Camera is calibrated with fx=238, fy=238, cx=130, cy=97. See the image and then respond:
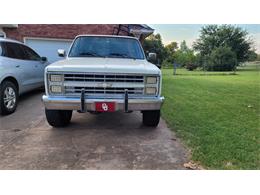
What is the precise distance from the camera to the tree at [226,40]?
159 feet

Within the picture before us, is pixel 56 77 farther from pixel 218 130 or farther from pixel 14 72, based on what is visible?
pixel 218 130

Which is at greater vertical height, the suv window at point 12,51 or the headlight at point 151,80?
the suv window at point 12,51

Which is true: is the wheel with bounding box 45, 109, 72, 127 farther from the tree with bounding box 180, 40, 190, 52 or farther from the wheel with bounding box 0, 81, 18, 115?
the tree with bounding box 180, 40, 190, 52

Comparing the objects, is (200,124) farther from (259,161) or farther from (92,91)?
(92,91)

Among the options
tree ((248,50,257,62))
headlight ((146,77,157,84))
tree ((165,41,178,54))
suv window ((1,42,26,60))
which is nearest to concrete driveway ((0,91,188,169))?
headlight ((146,77,157,84))

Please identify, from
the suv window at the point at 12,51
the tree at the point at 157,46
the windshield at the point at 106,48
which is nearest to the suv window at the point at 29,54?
the suv window at the point at 12,51

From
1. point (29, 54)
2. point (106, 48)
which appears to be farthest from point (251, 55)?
point (106, 48)

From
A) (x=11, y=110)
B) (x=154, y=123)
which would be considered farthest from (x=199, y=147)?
(x=11, y=110)

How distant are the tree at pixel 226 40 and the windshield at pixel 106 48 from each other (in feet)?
148

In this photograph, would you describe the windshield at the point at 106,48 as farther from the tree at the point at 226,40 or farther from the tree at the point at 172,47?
the tree at the point at 172,47

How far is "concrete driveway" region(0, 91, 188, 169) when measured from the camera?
10.8ft

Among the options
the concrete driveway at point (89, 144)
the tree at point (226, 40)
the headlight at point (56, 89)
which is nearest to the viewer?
the concrete driveway at point (89, 144)

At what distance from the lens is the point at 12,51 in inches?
250

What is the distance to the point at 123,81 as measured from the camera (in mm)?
3965
